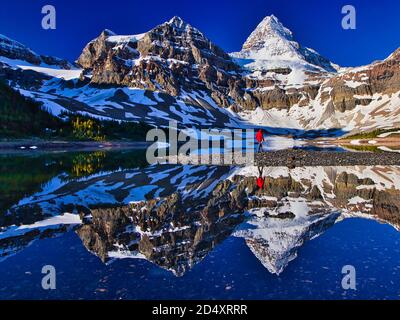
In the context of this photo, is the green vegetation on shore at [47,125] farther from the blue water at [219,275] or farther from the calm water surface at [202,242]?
the blue water at [219,275]

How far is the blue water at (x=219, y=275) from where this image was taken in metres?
9.34

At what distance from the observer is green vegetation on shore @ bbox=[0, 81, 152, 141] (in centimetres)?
12099

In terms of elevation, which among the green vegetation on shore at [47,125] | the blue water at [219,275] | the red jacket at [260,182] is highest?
the green vegetation on shore at [47,125]

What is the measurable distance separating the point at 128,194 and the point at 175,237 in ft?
37.1

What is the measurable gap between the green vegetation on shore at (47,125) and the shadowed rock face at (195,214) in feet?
320

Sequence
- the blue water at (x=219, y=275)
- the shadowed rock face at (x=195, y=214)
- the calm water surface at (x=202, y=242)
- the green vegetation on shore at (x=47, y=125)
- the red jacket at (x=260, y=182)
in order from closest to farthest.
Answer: the blue water at (x=219, y=275) → the calm water surface at (x=202, y=242) → the shadowed rock face at (x=195, y=214) → the red jacket at (x=260, y=182) → the green vegetation on shore at (x=47, y=125)

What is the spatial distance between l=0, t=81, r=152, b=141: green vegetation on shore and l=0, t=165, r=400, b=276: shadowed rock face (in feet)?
320

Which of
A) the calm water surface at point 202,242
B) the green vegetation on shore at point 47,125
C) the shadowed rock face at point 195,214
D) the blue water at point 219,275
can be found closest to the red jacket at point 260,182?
the shadowed rock face at point 195,214

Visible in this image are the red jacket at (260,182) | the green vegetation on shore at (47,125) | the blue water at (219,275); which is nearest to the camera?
the blue water at (219,275)

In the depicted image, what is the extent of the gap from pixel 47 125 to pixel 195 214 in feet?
428

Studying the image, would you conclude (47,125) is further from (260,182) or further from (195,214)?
(195,214)

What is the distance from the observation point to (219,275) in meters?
10.7

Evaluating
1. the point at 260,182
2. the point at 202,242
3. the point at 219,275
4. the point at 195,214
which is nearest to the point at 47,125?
the point at 260,182

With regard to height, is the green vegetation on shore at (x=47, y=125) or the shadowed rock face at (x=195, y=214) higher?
the green vegetation on shore at (x=47, y=125)
